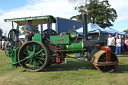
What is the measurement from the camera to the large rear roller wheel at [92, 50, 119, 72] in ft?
14.4

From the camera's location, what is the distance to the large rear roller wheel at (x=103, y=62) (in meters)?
4.39

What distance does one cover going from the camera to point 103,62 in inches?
172

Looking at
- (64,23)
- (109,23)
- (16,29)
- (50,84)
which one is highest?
(109,23)

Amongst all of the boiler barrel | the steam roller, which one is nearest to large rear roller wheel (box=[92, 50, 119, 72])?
the steam roller

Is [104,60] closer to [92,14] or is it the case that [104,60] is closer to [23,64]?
[23,64]

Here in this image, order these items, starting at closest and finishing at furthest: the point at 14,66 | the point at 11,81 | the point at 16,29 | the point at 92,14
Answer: the point at 11,81, the point at 14,66, the point at 16,29, the point at 92,14

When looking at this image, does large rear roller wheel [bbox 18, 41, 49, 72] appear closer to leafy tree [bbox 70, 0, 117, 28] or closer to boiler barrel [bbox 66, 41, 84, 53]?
boiler barrel [bbox 66, 41, 84, 53]

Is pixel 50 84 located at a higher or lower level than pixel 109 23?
lower

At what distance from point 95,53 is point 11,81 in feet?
8.79

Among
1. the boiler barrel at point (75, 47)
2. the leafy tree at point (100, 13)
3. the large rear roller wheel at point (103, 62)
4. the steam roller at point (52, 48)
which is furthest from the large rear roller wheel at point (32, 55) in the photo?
the leafy tree at point (100, 13)

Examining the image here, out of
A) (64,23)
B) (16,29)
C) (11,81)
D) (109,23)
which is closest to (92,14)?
(109,23)

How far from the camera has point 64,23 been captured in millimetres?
14500

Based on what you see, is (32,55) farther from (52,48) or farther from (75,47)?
(75,47)

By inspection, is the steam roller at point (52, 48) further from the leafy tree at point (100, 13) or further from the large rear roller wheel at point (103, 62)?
the leafy tree at point (100, 13)
